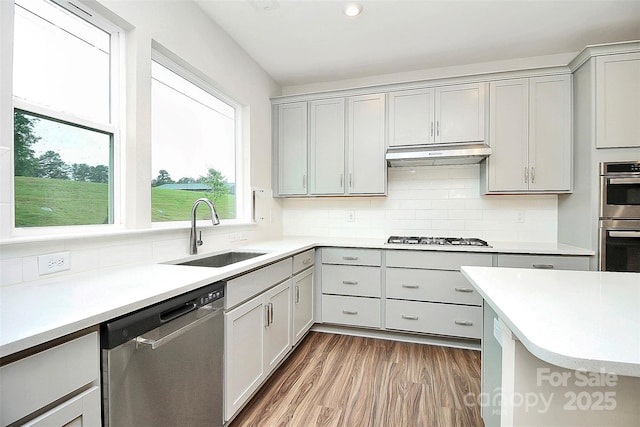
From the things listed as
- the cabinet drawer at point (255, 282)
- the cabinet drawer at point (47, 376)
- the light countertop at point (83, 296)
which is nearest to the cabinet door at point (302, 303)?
the cabinet drawer at point (255, 282)

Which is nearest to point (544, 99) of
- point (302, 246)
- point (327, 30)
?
point (327, 30)

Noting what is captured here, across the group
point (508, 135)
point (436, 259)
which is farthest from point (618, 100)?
point (436, 259)

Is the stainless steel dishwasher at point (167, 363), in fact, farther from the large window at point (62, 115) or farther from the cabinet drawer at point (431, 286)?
the cabinet drawer at point (431, 286)

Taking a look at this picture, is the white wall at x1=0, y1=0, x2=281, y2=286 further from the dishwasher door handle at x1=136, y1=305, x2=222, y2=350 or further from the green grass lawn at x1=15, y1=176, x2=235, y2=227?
the dishwasher door handle at x1=136, y1=305, x2=222, y2=350

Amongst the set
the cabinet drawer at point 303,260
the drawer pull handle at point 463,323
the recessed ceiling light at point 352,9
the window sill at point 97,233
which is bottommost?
the drawer pull handle at point 463,323

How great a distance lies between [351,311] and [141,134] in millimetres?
2279

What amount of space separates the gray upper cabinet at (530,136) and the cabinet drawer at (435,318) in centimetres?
119

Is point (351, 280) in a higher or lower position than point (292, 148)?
lower

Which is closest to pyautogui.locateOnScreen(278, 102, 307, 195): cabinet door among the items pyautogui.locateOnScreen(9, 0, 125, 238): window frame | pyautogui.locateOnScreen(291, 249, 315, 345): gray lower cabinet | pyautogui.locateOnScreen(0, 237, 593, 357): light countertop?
pyautogui.locateOnScreen(291, 249, 315, 345): gray lower cabinet

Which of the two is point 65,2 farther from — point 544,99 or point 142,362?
point 544,99

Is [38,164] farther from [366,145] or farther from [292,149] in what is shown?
[366,145]

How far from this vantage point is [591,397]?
3.20ft

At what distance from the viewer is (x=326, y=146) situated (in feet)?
10.8

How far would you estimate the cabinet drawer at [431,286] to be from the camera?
8.57 feet
